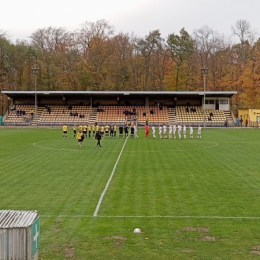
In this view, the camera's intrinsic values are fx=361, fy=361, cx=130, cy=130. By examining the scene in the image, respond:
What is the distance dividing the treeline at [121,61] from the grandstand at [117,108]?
893cm

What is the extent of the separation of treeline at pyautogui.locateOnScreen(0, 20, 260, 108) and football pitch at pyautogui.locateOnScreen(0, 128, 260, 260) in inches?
2158

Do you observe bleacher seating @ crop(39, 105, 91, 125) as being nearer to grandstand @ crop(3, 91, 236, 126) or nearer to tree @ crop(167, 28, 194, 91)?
grandstand @ crop(3, 91, 236, 126)

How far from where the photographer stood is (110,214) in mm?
10664

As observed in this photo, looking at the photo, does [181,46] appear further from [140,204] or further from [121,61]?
[140,204]

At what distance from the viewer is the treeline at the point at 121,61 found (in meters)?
74.1

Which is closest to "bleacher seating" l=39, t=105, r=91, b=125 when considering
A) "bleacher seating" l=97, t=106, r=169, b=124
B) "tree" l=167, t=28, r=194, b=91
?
"bleacher seating" l=97, t=106, r=169, b=124

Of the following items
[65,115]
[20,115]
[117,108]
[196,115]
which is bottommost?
[20,115]

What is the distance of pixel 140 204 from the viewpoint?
11695 millimetres

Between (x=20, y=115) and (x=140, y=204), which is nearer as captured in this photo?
(x=140, y=204)

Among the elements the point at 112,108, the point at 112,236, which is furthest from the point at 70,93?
the point at 112,236

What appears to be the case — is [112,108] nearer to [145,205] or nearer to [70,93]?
[70,93]

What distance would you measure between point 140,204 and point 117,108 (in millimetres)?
54862

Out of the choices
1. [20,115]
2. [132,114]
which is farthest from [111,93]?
[20,115]

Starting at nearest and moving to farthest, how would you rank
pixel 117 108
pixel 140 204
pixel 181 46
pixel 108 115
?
pixel 140 204 < pixel 108 115 < pixel 117 108 < pixel 181 46
